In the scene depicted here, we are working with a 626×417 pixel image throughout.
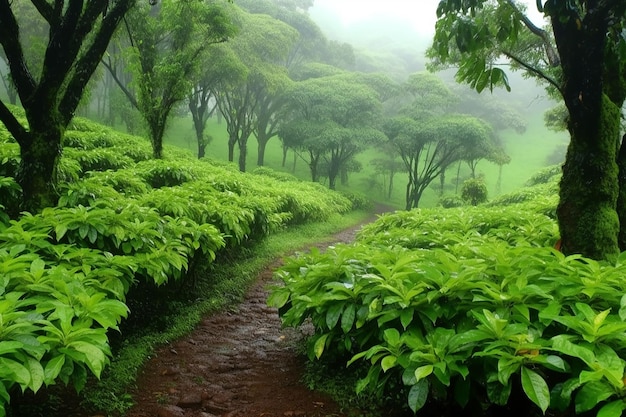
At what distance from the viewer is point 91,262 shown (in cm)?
377

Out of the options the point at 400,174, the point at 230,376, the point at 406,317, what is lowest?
the point at 230,376

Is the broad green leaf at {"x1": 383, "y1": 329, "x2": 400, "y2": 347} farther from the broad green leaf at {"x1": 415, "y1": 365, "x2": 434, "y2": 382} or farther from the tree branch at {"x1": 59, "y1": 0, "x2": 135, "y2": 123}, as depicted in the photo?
the tree branch at {"x1": 59, "y1": 0, "x2": 135, "y2": 123}

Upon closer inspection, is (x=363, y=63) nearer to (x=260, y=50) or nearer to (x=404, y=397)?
(x=260, y=50)

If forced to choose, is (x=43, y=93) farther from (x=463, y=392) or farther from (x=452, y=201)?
(x=452, y=201)

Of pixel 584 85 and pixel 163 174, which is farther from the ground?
pixel 584 85

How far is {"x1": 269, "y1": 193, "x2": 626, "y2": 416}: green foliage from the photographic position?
2.21 meters

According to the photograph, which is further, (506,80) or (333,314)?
(333,314)

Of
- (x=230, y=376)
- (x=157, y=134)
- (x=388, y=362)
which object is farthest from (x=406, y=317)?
(x=157, y=134)

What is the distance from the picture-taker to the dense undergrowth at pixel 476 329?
2221 mm

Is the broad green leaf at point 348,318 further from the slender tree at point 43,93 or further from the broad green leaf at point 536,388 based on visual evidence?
the slender tree at point 43,93

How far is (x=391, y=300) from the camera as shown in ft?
9.59

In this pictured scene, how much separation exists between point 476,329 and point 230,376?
2463 millimetres

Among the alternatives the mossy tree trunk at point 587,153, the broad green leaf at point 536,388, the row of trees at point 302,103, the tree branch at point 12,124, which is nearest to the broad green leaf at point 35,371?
the broad green leaf at point 536,388

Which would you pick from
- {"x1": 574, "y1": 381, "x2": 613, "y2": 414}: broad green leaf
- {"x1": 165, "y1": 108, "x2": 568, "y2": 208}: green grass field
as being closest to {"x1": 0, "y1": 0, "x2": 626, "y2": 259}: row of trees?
{"x1": 574, "y1": 381, "x2": 613, "y2": 414}: broad green leaf
